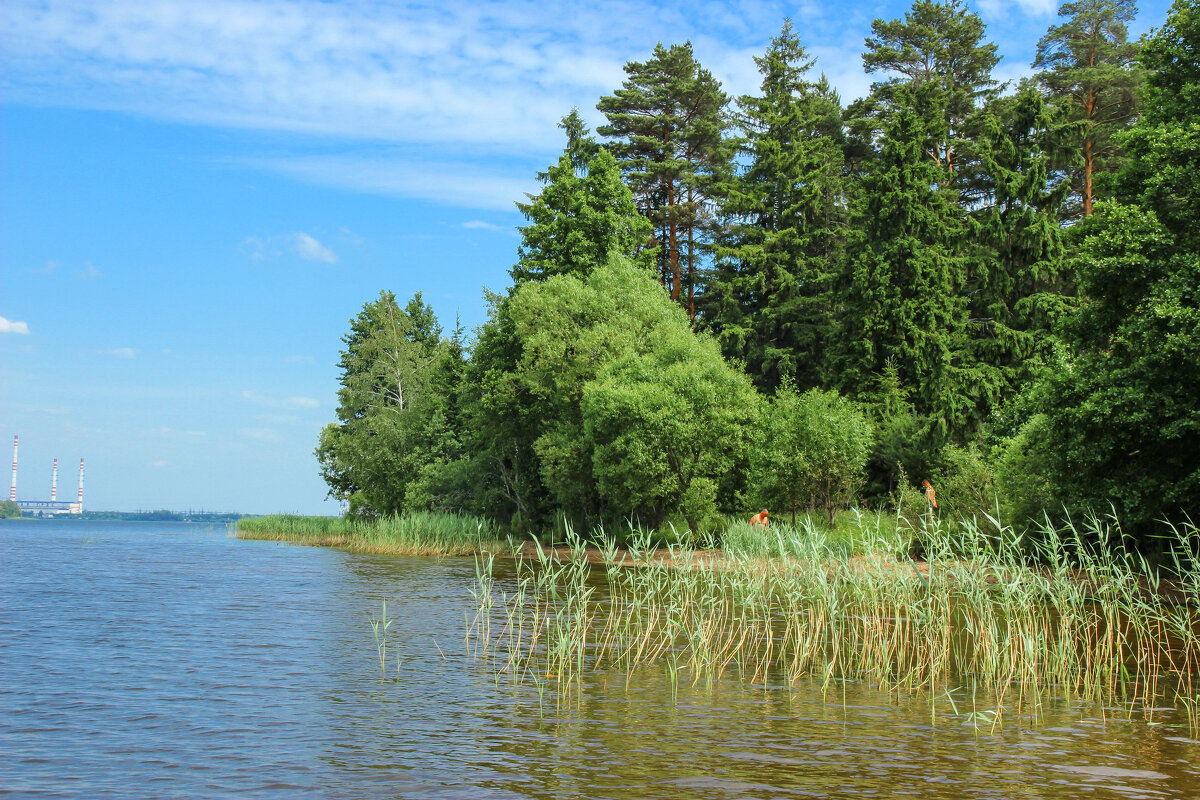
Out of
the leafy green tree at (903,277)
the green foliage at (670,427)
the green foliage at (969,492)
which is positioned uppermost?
the leafy green tree at (903,277)

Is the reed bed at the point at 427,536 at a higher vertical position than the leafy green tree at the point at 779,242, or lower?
lower

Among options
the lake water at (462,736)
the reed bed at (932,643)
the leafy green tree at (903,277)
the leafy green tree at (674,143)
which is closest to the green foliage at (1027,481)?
the reed bed at (932,643)

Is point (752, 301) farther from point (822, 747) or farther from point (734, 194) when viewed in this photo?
point (822, 747)

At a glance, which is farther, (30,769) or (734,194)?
(734,194)

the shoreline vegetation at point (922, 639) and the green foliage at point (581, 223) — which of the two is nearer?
the shoreline vegetation at point (922, 639)

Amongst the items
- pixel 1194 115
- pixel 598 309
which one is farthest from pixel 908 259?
pixel 1194 115

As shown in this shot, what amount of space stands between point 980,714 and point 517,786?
5.22 m

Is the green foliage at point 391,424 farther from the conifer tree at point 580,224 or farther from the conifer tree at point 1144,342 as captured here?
the conifer tree at point 1144,342

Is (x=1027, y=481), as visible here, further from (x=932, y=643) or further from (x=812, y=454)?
(x=932, y=643)

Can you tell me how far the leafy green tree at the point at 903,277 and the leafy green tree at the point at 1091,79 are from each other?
6.73m

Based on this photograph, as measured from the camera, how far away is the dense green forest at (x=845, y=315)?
2169 cm

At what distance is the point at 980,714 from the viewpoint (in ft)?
33.4

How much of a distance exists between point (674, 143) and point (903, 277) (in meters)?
17.9

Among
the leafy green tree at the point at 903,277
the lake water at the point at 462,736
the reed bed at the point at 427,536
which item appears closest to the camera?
the lake water at the point at 462,736
